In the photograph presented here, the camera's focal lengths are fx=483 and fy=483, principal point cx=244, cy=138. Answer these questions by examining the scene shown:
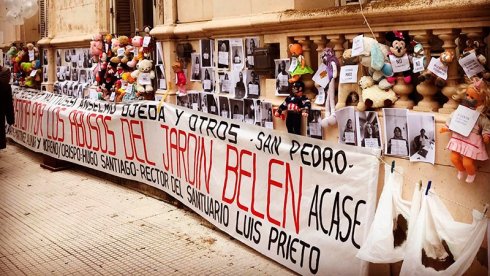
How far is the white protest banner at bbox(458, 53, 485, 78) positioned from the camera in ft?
8.93

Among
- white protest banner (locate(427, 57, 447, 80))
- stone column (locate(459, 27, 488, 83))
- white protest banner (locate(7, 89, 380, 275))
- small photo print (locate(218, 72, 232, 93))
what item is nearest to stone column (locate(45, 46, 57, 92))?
white protest banner (locate(7, 89, 380, 275))

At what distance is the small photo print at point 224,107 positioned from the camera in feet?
Result: 16.1

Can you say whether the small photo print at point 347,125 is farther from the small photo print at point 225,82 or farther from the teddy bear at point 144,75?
the teddy bear at point 144,75

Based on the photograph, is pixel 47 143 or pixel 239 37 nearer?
pixel 239 37

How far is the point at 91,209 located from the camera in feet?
18.4

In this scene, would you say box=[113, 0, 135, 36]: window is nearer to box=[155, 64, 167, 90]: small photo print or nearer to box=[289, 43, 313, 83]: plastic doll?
box=[155, 64, 167, 90]: small photo print

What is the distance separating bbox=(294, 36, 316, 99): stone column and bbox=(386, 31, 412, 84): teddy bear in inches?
32.2

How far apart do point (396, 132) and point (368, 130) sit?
0.23 m

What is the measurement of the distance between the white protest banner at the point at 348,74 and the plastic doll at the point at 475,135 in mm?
878

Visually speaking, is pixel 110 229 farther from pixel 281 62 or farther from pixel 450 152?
pixel 450 152

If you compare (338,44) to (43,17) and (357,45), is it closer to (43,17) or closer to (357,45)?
(357,45)

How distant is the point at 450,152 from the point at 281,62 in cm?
174

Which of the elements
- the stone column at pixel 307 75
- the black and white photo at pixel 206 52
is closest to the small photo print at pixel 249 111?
the stone column at pixel 307 75

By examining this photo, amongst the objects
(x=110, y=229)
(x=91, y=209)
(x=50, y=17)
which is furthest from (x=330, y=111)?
(x=50, y=17)
